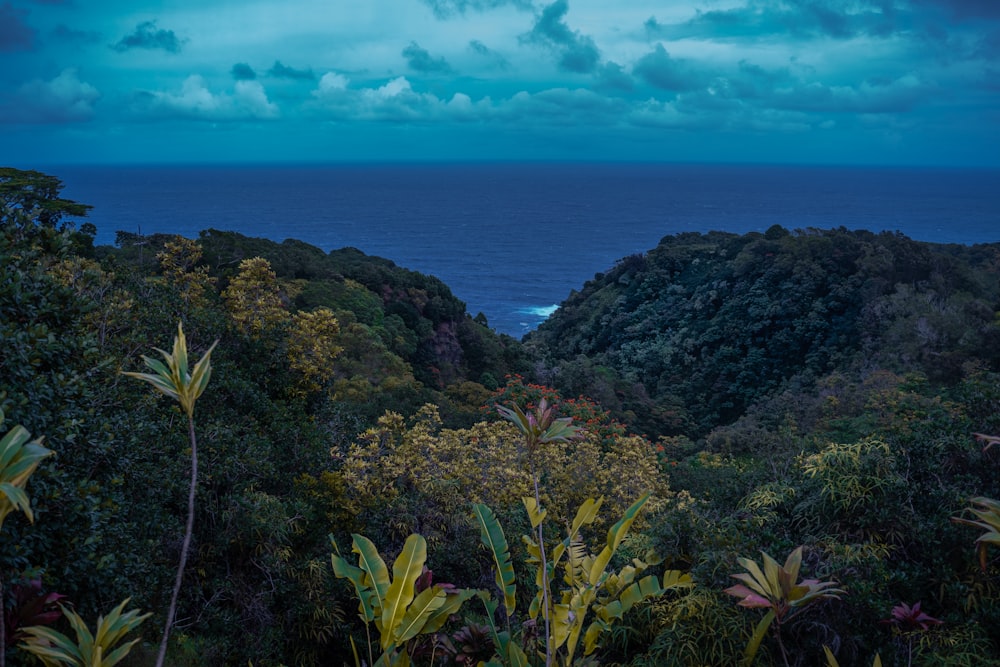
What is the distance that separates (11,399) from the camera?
4246 millimetres

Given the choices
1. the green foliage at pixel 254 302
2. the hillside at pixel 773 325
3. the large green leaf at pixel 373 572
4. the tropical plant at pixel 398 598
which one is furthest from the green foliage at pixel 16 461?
the hillside at pixel 773 325

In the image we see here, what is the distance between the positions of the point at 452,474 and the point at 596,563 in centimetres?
565

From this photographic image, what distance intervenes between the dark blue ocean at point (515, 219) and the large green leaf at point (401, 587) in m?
48.8

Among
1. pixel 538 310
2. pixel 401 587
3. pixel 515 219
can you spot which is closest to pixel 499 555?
pixel 401 587

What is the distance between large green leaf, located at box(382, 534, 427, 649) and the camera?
3256 millimetres

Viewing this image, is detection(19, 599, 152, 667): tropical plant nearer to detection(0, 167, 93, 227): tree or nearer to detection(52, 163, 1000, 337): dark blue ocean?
detection(0, 167, 93, 227): tree

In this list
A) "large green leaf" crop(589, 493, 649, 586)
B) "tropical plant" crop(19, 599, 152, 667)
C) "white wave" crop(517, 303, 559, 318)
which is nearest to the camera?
"tropical plant" crop(19, 599, 152, 667)

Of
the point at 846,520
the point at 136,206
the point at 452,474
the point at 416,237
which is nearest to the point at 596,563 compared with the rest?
the point at 846,520

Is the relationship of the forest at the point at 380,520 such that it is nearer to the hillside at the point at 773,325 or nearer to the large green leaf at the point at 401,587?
the large green leaf at the point at 401,587

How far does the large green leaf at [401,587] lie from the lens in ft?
10.7

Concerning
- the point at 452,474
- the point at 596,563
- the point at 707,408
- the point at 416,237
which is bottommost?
the point at 707,408

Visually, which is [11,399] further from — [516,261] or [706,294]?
[516,261]

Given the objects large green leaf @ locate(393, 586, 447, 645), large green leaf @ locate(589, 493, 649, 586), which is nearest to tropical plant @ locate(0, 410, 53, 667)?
large green leaf @ locate(393, 586, 447, 645)

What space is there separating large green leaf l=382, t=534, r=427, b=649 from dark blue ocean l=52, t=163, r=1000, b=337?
48.8 meters
